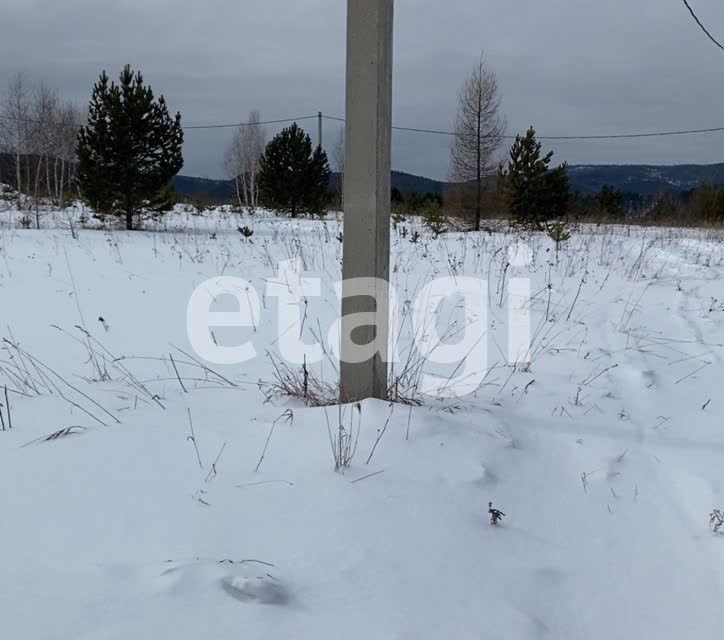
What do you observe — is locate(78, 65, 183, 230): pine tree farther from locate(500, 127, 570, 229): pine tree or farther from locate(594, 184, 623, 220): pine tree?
locate(594, 184, 623, 220): pine tree

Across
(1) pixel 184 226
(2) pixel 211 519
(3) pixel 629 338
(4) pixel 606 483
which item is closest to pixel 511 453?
(4) pixel 606 483

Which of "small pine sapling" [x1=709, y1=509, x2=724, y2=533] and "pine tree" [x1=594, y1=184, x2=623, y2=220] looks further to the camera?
"pine tree" [x1=594, y1=184, x2=623, y2=220]

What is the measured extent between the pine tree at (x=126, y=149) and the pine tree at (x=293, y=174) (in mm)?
6401

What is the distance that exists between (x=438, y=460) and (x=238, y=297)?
3324mm

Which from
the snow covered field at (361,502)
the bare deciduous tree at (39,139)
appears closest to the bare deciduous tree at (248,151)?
the bare deciduous tree at (39,139)

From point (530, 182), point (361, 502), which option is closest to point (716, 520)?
point (361, 502)

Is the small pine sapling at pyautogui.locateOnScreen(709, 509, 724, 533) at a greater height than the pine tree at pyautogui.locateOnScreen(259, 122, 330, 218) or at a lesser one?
lesser

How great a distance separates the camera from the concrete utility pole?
223cm

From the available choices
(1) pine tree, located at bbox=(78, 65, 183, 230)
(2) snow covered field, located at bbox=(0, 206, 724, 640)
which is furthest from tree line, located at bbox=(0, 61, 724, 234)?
(2) snow covered field, located at bbox=(0, 206, 724, 640)

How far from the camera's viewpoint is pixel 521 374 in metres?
3.29

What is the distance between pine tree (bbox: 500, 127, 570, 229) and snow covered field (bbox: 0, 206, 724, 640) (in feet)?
50.2

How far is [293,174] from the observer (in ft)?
70.5

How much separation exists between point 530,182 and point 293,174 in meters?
8.68

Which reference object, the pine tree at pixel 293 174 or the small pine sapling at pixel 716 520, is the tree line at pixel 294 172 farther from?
the small pine sapling at pixel 716 520
